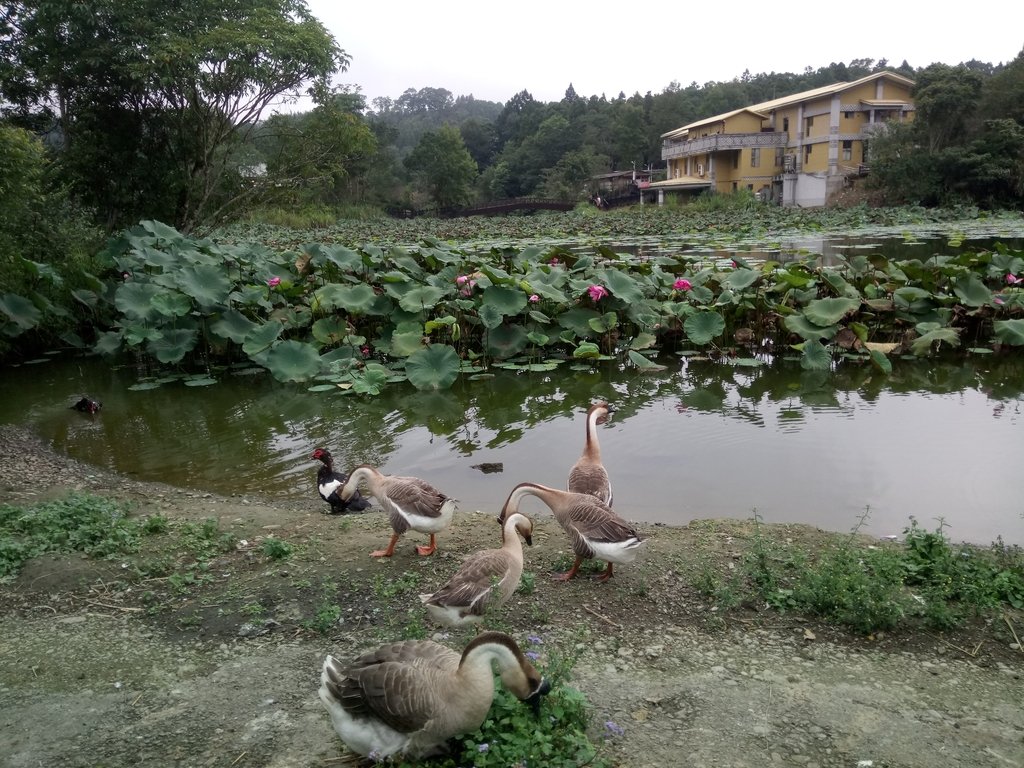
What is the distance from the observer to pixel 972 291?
1015 cm

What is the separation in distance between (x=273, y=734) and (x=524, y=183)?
5961cm

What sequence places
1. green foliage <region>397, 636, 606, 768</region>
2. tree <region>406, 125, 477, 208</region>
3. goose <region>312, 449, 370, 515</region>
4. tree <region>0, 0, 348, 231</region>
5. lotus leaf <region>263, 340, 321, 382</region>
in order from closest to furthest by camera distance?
1. green foliage <region>397, 636, 606, 768</region>
2. goose <region>312, 449, 370, 515</region>
3. lotus leaf <region>263, 340, 321, 382</region>
4. tree <region>0, 0, 348, 231</region>
5. tree <region>406, 125, 477, 208</region>

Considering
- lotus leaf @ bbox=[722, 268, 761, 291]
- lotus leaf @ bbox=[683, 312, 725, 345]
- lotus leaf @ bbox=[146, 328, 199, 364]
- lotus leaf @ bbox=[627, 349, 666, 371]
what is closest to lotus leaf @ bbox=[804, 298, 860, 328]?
lotus leaf @ bbox=[722, 268, 761, 291]

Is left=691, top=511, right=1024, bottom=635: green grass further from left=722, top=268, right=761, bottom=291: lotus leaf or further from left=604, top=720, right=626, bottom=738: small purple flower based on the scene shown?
left=722, top=268, right=761, bottom=291: lotus leaf

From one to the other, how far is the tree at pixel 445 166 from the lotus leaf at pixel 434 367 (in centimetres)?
4736

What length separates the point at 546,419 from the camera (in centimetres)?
818

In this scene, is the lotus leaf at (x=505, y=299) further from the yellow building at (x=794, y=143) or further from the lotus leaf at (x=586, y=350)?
the yellow building at (x=794, y=143)

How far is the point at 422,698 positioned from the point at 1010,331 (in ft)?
32.2

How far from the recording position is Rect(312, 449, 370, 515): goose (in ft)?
18.5

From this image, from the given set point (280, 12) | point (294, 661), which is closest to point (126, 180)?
point (280, 12)

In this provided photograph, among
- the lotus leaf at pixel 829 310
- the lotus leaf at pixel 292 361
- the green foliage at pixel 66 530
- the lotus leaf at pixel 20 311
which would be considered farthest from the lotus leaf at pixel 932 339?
the lotus leaf at pixel 20 311

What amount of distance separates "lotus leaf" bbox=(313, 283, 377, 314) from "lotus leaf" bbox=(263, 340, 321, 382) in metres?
0.95

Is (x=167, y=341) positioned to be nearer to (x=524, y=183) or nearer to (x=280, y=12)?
(x=280, y=12)

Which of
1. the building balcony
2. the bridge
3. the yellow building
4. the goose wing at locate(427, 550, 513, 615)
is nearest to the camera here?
the goose wing at locate(427, 550, 513, 615)
